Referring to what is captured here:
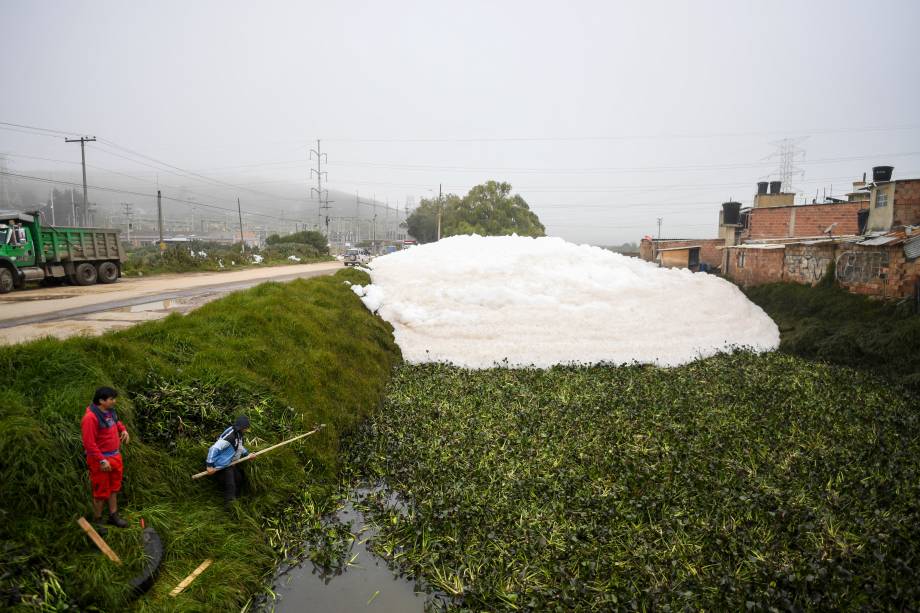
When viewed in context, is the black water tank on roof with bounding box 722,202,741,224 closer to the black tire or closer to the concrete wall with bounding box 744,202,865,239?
the concrete wall with bounding box 744,202,865,239

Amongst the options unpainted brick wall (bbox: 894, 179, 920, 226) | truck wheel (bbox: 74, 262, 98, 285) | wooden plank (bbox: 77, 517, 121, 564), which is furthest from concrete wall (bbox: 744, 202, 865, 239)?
truck wheel (bbox: 74, 262, 98, 285)

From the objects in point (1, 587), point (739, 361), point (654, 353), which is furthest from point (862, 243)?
point (1, 587)

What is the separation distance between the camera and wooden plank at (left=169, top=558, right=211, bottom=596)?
6.20m

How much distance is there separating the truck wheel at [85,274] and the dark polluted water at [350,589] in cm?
2155

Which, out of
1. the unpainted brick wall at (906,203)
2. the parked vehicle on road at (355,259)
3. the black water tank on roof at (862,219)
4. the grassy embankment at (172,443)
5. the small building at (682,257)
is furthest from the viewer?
the small building at (682,257)

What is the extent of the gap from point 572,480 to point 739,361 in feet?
38.0

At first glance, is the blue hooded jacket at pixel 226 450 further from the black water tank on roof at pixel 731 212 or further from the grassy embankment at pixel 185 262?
the black water tank on roof at pixel 731 212

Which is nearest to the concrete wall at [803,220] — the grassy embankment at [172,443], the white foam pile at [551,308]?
the white foam pile at [551,308]

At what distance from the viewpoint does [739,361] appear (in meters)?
17.7

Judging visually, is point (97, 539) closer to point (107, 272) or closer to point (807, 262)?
point (107, 272)

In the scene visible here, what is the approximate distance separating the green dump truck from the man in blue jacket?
17353mm

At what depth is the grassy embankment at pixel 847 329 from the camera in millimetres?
15375

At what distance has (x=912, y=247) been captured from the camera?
17.2m

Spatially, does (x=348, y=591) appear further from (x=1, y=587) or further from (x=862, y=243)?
(x=862, y=243)
